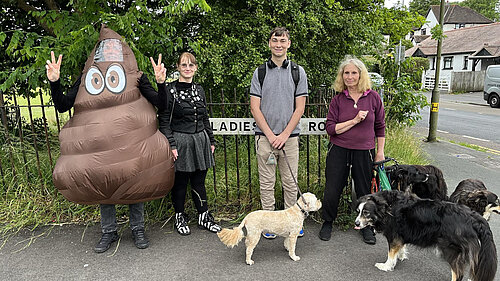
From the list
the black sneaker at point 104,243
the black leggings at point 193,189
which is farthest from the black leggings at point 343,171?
the black sneaker at point 104,243

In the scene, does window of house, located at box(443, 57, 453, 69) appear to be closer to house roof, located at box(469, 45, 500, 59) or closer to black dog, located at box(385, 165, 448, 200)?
house roof, located at box(469, 45, 500, 59)

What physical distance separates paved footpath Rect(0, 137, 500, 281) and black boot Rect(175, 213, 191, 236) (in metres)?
0.07

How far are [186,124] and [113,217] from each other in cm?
125

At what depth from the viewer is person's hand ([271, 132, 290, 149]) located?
367 cm

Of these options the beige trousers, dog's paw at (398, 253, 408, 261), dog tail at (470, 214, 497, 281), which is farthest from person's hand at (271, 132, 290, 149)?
dog tail at (470, 214, 497, 281)

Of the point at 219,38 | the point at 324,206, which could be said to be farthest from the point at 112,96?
the point at 219,38

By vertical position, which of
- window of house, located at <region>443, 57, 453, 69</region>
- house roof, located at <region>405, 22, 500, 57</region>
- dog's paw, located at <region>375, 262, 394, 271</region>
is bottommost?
dog's paw, located at <region>375, 262, 394, 271</region>

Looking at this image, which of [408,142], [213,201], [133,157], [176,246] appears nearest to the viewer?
[133,157]

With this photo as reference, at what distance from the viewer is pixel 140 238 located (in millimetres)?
3773

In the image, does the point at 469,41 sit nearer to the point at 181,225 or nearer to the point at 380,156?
the point at 380,156

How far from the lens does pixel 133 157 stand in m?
3.33

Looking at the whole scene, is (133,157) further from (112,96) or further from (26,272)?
(26,272)

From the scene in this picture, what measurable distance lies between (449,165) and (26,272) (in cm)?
726

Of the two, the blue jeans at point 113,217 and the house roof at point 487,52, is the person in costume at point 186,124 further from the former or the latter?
the house roof at point 487,52
